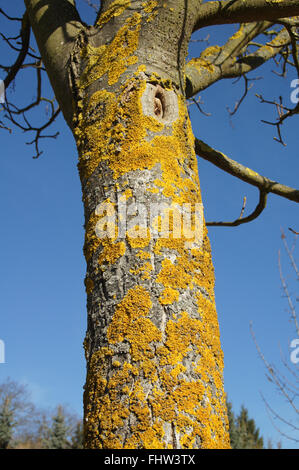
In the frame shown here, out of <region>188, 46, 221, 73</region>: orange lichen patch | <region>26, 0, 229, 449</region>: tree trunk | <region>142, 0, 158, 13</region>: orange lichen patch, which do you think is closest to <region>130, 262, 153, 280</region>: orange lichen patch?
<region>26, 0, 229, 449</region>: tree trunk

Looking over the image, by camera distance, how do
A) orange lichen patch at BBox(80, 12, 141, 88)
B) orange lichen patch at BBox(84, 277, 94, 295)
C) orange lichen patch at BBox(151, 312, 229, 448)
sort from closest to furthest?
orange lichen patch at BBox(151, 312, 229, 448) < orange lichen patch at BBox(84, 277, 94, 295) < orange lichen patch at BBox(80, 12, 141, 88)

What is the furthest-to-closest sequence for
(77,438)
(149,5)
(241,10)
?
(77,438) → (241,10) → (149,5)

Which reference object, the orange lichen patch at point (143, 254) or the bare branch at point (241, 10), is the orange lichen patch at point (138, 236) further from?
the bare branch at point (241, 10)

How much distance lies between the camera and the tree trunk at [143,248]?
1.18 m

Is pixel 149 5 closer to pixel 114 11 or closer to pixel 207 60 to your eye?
pixel 114 11

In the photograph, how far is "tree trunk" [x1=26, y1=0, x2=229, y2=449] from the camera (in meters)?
1.18

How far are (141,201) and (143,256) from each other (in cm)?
20

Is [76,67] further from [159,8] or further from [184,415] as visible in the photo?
[184,415]

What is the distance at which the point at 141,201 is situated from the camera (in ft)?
4.73

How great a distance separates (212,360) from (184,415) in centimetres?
22

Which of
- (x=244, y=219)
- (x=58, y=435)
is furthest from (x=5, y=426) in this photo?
(x=244, y=219)

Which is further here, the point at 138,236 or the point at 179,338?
the point at 138,236

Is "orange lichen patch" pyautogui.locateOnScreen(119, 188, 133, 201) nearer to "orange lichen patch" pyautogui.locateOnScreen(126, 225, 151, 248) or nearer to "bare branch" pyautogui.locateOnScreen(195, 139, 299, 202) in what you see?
"orange lichen patch" pyautogui.locateOnScreen(126, 225, 151, 248)
